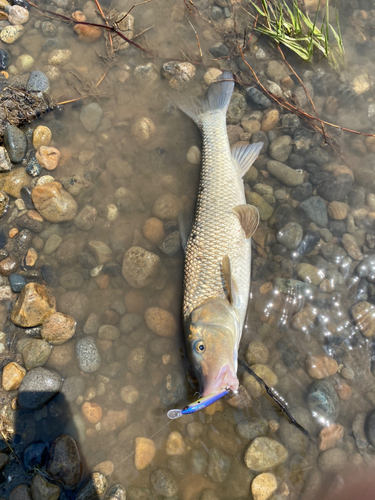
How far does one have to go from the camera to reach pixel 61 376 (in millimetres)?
3295

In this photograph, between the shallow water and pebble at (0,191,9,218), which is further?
pebble at (0,191,9,218)

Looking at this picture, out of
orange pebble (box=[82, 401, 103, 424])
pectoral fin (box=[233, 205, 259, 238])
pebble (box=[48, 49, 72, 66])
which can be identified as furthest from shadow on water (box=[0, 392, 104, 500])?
pebble (box=[48, 49, 72, 66])

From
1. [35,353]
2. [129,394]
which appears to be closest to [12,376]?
[35,353]

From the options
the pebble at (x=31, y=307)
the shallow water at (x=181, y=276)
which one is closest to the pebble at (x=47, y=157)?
the shallow water at (x=181, y=276)

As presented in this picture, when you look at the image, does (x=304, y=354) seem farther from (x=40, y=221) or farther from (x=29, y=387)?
(x=40, y=221)

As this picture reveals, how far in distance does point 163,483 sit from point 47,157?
4225mm

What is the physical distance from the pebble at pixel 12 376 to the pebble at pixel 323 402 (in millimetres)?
3142

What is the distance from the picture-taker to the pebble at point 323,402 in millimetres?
2947

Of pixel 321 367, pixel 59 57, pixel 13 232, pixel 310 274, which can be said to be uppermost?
pixel 59 57

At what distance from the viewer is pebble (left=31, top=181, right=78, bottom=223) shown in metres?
3.85

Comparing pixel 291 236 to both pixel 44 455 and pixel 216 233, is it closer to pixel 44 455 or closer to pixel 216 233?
pixel 216 233

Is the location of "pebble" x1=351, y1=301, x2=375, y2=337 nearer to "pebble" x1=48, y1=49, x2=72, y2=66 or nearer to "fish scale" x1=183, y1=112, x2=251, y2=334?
"fish scale" x1=183, y1=112, x2=251, y2=334

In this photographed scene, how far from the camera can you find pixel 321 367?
3137mm

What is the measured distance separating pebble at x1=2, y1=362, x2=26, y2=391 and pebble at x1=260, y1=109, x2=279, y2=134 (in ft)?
14.7
